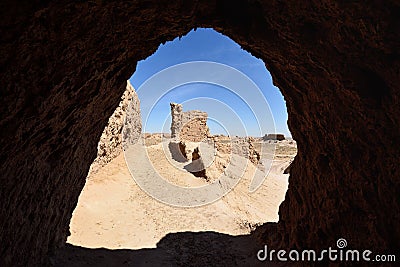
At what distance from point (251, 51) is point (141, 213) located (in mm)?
6756

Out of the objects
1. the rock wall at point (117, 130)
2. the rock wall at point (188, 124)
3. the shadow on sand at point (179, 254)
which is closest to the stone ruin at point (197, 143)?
the rock wall at point (188, 124)

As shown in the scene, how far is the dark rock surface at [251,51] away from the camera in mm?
2801

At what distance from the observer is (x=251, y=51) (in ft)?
20.2

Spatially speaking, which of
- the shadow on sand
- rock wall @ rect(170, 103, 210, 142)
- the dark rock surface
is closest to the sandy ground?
the shadow on sand

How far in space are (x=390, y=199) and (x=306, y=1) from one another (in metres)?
2.93

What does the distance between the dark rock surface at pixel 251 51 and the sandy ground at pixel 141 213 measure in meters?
1.85

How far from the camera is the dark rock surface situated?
2.80 metres

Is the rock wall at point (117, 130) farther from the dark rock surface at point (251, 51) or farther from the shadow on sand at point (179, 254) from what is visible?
the dark rock surface at point (251, 51)

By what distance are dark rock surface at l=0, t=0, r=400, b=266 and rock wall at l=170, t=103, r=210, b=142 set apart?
13212mm

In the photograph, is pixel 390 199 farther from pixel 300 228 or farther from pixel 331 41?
pixel 300 228

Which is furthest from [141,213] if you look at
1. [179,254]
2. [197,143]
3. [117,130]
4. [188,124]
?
[188,124]

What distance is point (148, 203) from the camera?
33.5ft

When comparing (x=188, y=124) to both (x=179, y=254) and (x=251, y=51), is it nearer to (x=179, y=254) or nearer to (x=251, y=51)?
(x=179, y=254)

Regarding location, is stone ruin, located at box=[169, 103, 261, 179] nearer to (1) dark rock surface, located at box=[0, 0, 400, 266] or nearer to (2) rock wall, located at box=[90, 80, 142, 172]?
(2) rock wall, located at box=[90, 80, 142, 172]
